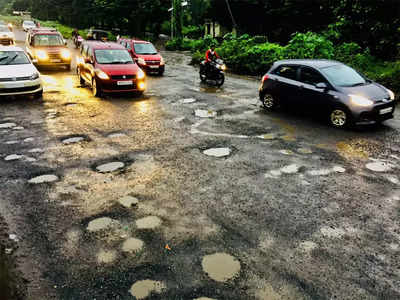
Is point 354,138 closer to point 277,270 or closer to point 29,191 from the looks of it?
point 277,270

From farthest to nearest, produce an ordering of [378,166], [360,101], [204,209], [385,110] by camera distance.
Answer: [385,110]
[360,101]
[378,166]
[204,209]

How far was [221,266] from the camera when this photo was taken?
3.82 meters

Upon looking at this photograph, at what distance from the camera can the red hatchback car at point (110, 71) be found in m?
12.5

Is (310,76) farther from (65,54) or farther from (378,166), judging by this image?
(65,54)

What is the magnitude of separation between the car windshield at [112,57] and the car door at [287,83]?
6.34 m

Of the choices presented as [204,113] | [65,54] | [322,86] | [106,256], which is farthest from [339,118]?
[65,54]

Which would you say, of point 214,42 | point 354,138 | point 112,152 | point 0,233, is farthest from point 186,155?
point 214,42

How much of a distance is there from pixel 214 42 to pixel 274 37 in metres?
Answer: 9.16

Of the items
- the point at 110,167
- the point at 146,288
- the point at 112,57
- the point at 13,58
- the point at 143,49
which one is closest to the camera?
the point at 146,288

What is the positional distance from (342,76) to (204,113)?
167 inches

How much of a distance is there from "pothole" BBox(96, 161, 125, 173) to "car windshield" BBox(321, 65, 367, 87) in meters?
6.14

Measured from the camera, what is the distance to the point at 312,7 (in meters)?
26.5

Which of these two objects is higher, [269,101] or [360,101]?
[360,101]

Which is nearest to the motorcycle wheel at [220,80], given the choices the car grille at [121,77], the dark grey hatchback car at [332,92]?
the car grille at [121,77]
